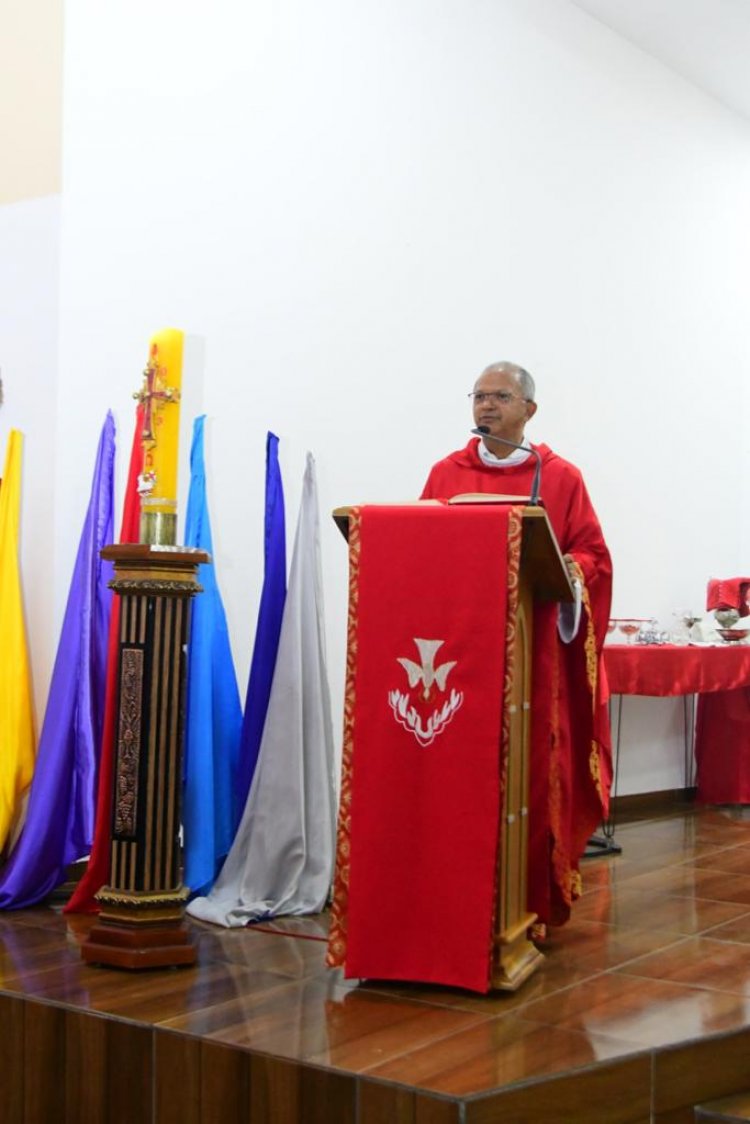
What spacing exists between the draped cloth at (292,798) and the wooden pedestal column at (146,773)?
0.62 m

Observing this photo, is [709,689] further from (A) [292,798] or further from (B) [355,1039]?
(B) [355,1039]

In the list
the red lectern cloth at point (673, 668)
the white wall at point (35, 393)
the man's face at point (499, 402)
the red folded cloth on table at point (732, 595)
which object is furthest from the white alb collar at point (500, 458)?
the red folded cloth on table at point (732, 595)

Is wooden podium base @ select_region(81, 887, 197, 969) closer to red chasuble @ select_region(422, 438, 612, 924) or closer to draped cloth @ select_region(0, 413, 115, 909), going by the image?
draped cloth @ select_region(0, 413, 115, 909)

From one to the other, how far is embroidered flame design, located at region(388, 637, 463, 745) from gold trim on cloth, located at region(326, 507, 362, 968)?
12cm

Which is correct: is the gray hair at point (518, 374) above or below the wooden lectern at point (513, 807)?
above

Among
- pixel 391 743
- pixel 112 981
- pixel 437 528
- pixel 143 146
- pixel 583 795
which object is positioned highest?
pixel 143 146

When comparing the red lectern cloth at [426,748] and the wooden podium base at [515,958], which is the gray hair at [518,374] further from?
the wooden podium base at [515,958]

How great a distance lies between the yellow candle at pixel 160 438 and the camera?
3.22 meters

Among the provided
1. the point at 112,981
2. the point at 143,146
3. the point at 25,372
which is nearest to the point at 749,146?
the point at 143,146

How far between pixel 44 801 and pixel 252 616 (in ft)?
3.47

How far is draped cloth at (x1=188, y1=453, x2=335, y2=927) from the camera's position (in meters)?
3.91

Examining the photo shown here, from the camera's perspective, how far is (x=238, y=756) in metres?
4.17

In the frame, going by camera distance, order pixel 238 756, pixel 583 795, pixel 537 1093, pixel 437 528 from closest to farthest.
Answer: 1. pixel 537 1093
2. pixel 437 528
3. pixel 583 795
4. pixel 238 756

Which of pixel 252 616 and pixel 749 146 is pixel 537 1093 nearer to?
pixel 252 616
